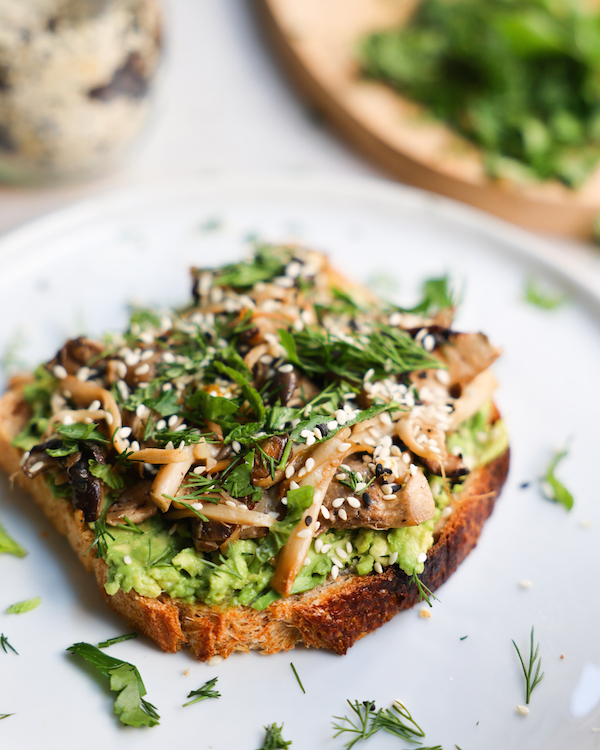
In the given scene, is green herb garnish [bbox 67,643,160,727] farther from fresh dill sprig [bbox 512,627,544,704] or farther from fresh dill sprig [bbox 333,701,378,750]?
fresh dill sprig [bbox 512,627,544,704]

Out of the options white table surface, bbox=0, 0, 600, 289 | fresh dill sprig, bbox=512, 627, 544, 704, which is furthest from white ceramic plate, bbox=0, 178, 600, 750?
white table surface, bbox=0, 0, 600, 289

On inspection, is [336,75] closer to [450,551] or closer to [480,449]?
[480,449]

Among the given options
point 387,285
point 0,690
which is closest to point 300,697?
point 0,690

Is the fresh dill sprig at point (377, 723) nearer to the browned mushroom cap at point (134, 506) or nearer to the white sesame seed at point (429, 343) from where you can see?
the browned mushroom cap at point (134, 506)

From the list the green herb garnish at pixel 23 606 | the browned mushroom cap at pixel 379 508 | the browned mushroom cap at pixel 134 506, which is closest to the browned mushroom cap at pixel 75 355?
the browned mushroom cap at pixel 134 506

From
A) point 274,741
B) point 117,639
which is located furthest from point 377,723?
point 117,639

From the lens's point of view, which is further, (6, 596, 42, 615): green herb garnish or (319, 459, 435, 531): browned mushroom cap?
(6, 596, 42, 615): green herb garnish

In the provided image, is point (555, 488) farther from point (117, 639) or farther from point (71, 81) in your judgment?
point (71, 81)
